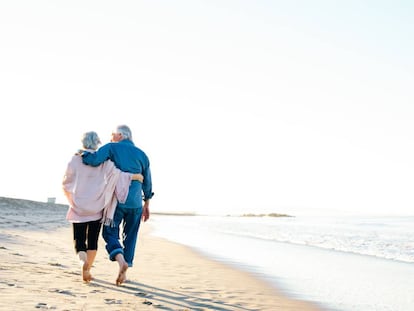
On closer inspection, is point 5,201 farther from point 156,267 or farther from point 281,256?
point 156,267

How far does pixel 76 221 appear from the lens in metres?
6.04

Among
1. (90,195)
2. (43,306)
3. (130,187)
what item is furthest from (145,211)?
(43,306)

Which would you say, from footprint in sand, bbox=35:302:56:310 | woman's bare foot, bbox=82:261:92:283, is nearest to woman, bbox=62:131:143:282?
woman's bare foot, bbox=82:261:92:283

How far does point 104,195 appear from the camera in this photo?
6.02 metres

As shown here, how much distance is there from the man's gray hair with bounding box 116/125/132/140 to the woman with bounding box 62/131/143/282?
0.38 meters

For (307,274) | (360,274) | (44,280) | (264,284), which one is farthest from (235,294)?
(360,274)

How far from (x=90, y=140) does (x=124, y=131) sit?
0.43 metres

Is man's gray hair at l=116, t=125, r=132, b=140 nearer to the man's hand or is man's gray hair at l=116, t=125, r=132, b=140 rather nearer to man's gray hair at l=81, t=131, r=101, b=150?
man's gray hair at l=81, t=131, r=101, b=150

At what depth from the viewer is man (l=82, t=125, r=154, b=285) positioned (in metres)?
6.02

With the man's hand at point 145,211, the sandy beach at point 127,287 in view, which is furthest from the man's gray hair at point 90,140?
the sandy beach at point 127,287

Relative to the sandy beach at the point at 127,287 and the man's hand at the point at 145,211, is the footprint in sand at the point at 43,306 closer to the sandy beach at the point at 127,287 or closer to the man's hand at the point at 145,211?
the sandy beach at the point at 127,287

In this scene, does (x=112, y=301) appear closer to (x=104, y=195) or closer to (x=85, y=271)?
(x=85, y=271)

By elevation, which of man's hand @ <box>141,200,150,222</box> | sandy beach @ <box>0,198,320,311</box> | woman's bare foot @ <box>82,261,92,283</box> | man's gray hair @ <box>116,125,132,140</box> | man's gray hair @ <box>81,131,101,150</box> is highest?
man's gray hair @ <box>116,125,132,140</box>

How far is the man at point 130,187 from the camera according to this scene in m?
6.02
